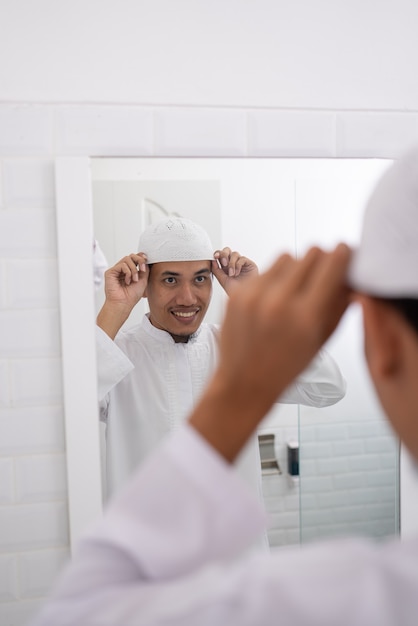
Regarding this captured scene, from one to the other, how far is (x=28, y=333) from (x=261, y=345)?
1.96ft

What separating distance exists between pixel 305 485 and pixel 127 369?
1.28ft

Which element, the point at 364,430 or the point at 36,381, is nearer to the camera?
the point at 36,381

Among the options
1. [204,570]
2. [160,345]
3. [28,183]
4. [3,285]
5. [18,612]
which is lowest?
[18,612]

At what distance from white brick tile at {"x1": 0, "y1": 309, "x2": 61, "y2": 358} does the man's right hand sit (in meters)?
0.08

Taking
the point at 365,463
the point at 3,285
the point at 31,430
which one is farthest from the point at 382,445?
the point at 3,285

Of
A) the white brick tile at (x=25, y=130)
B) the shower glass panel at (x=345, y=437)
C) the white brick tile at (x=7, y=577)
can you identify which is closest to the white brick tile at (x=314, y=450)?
the shower glass panel at (x=345, y=437)

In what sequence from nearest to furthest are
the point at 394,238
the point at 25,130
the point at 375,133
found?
1. the point at 394,238
2. the point at 25,130
3. the point at 375,133

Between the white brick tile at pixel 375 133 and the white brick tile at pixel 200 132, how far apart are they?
188 mm

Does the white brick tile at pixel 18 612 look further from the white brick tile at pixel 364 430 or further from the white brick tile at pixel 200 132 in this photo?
the white brick tile at pixel 200 132

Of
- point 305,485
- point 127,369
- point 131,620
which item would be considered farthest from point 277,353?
point 305,485

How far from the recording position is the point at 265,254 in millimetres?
942

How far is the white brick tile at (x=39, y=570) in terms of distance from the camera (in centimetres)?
93

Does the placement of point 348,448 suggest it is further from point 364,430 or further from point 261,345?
point 261,345

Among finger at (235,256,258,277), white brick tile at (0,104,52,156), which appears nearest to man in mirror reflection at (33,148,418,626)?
finger at (235,256,258,277)
